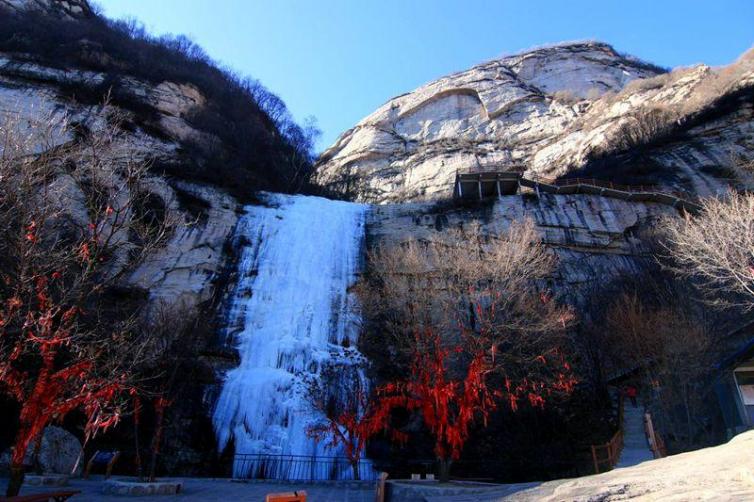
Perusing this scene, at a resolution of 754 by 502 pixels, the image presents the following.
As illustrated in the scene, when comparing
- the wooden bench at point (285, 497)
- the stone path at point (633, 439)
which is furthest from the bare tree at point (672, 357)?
the wooden bench at point (285, 497)

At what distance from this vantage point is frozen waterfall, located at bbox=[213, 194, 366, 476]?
15.4 meters

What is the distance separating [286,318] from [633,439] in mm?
12645

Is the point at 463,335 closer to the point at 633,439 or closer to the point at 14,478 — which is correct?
the point at 633,439

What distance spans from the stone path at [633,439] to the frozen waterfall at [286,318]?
8310 millimetres

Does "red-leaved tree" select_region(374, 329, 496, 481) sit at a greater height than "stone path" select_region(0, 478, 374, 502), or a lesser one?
greater

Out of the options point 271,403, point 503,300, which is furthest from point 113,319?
point 503,300

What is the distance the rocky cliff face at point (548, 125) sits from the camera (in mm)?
27312

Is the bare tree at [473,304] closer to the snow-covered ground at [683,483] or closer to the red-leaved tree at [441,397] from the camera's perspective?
the red-leaved tree at [441,397]

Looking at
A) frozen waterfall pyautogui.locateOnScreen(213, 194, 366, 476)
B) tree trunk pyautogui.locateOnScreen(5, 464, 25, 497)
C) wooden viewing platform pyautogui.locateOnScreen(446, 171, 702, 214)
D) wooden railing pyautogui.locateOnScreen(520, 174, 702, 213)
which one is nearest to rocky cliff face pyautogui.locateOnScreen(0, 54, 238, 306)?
frozen waterfall pyautogui.locateOnScreen(213, 194, 366, 476)

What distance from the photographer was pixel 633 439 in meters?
14.9

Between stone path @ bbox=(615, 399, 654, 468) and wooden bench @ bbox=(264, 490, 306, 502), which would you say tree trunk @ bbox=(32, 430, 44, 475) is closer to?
wooden bench @ bbox=(264, 490, 306, 502)

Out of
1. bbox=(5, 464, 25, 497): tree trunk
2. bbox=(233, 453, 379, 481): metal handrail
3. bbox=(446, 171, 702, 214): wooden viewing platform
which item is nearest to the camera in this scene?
bbox=(5, 464, 25, 497): tree trunk

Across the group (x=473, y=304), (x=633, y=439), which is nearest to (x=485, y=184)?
(x=473, y=304)

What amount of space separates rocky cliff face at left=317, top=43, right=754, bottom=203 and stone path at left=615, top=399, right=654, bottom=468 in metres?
14.3
